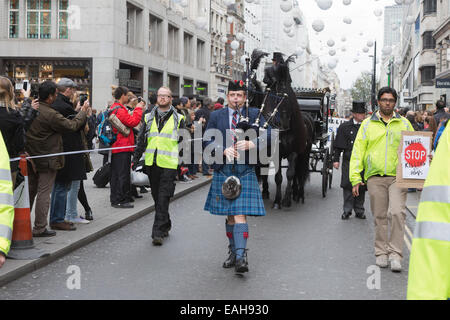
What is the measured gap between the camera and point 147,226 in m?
9.20

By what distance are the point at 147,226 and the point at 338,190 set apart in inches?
258

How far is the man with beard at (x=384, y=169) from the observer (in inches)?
264

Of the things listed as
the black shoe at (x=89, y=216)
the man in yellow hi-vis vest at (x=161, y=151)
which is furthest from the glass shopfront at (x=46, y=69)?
the man in yellow hi-vis vest at (x=161, y=151)

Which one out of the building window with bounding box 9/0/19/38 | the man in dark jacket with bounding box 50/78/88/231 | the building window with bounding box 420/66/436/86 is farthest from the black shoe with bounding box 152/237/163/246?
the building window with bounding box 420/66/436/86

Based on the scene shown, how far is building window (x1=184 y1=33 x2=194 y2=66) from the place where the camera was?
4534cm

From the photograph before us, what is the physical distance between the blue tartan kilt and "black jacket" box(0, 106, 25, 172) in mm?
Result: 2039

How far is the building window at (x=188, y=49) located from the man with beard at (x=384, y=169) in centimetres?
3900

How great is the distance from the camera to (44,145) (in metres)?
7.66

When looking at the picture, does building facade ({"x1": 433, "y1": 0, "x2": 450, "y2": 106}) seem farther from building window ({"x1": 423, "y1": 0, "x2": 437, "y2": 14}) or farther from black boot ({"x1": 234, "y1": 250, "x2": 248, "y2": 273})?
black boot ({"x1": 234, "y1": 250, "x2": 248, "y2": 273})

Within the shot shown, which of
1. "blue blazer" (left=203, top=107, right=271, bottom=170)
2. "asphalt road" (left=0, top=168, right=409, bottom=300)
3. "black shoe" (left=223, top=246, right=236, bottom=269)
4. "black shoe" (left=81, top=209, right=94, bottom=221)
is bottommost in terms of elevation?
"asphalt road" (left=0, top=168, right=409, bottom=300)

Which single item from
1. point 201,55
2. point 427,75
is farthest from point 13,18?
point 427,75
